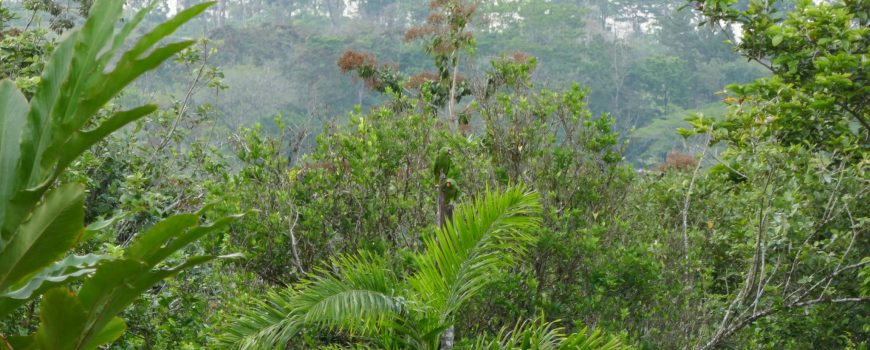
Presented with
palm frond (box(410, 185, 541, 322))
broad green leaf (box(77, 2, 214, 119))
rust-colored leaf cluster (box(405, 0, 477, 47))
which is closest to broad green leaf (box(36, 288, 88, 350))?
broad green leaf (box(77, 2, 214, 119))

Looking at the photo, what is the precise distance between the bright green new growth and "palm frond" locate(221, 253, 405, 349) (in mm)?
1864

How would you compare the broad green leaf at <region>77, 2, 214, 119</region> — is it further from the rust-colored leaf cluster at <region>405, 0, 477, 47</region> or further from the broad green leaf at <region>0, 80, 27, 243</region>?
the rust-colored leaf cluster at <region>405, 0, 477, 47</region>

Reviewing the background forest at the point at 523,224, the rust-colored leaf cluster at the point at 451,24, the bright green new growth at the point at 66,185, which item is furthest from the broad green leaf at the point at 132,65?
the rust-colored leaf cluster at the point at 451,24

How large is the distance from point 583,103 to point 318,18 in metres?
50.3

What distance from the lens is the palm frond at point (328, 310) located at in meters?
4.14

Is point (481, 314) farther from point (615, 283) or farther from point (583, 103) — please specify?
point (583, 103)

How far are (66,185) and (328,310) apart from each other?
2.16 meters

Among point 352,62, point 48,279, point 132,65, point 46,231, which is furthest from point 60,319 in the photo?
point 352,62

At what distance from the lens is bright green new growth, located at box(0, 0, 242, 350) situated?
2062mm

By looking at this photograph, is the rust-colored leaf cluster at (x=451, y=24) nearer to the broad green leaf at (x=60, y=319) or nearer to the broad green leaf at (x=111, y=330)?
the broad green leaf at (x=111, y=330)

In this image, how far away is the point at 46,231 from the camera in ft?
7.04

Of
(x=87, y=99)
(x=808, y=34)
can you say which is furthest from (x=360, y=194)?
(x=87, y=99)

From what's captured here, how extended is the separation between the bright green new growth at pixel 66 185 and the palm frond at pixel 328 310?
1.86 m

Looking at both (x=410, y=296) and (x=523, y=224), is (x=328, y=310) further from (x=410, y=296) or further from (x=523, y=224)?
(x=523, y=224)
